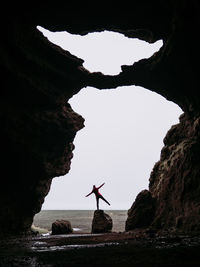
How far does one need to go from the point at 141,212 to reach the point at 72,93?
13434mm

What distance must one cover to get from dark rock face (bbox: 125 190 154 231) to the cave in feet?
0.27

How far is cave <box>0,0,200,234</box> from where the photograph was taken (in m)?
16.8

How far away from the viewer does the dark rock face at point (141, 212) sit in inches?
756

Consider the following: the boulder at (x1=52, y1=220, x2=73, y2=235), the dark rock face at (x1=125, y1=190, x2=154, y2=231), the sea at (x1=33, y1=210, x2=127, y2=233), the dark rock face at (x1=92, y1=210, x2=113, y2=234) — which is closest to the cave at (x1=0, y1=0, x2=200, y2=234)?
the dark rock face at (x1=125, y1=190, x2=154, y2=231)

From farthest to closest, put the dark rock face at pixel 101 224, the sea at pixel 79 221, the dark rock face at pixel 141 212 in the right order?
the sea at pixel 79 221 → the dark rock face at pixel 101 224 → the dark rock face at pixel 141 212

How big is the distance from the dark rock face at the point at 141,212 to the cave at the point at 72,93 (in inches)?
3.3

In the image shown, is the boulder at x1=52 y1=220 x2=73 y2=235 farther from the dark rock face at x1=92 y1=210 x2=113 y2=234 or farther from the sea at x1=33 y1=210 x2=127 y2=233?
the sea at x1=33 y1=210 x2=127 y2=233

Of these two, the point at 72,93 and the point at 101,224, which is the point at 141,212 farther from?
the point at 72,93

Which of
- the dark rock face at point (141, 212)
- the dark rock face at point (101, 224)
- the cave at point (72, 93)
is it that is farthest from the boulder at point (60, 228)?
the dark rock face at point (141, 212)

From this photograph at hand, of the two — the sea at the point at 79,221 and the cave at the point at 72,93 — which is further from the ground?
the cave at the point at 72,93

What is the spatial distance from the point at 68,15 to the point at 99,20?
2.67 metres

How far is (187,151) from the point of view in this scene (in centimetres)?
1845

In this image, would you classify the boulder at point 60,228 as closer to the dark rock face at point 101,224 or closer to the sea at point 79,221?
the dark rock face at point 101,224

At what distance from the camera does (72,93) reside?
2409 centimetres
